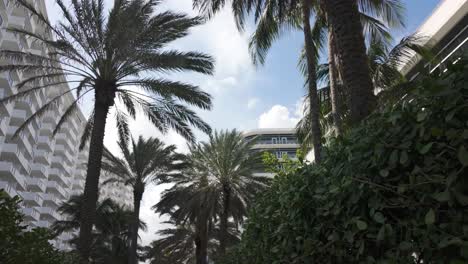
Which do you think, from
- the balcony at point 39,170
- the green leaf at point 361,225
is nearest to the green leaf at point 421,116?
the green leaf at point 361,225

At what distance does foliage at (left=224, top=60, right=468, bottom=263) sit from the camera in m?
1.88

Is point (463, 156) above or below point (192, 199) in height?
below

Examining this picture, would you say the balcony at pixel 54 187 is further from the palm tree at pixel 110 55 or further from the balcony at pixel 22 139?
the palm tree at pixel 110 55

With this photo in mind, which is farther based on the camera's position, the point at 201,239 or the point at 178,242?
the point at 178,242

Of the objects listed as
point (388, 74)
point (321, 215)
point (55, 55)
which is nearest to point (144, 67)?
point (55, 55)

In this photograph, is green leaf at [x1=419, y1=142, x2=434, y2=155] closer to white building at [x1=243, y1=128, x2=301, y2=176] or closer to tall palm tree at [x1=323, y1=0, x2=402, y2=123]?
tall palm tree at [x1=323, y1=0, x2=402, y2=123]

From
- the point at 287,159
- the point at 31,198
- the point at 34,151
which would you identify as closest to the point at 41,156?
the point at 34,151

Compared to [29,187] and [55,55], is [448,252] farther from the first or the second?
[29,187]

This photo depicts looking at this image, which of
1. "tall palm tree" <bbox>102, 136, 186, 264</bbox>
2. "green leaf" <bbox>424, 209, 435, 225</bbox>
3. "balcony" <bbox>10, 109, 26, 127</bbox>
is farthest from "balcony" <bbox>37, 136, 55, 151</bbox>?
"green leaf" <bbox>424, 209, 435, 225</bbox>

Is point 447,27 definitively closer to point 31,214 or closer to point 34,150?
point 31,214

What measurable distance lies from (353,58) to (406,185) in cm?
411

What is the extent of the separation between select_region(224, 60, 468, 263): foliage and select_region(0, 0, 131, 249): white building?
31323mm

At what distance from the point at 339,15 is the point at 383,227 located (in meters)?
4.53

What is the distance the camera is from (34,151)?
6356 cm
